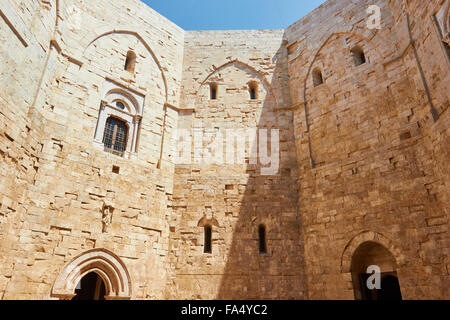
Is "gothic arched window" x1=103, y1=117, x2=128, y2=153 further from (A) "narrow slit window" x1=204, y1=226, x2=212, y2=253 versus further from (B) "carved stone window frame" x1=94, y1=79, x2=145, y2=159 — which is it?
(A) "narrow slit window" x1=204, y1=226, x2=212, y2=253

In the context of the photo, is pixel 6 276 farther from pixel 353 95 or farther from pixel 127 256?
pixel 353 95

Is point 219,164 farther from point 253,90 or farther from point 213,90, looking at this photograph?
point 253,90

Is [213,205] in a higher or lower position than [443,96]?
lower

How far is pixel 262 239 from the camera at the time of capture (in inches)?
358

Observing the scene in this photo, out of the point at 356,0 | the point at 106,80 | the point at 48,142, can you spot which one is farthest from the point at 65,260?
the point at 356,0

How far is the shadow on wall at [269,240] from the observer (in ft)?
27.3

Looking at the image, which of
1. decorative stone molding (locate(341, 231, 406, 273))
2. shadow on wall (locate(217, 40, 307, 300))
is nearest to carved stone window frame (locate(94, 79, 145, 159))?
shadow on wall (locate(217, 40, 307, 300))

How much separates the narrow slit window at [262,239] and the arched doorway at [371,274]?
7.80 ft

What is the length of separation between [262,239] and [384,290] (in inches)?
134

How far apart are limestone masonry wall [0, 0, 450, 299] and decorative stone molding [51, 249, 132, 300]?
34mm

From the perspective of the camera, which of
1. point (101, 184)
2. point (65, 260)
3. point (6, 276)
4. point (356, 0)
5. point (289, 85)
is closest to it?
point (6, 276)

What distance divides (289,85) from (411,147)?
193 inches

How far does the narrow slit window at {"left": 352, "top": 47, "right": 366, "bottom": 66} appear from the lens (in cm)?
988
